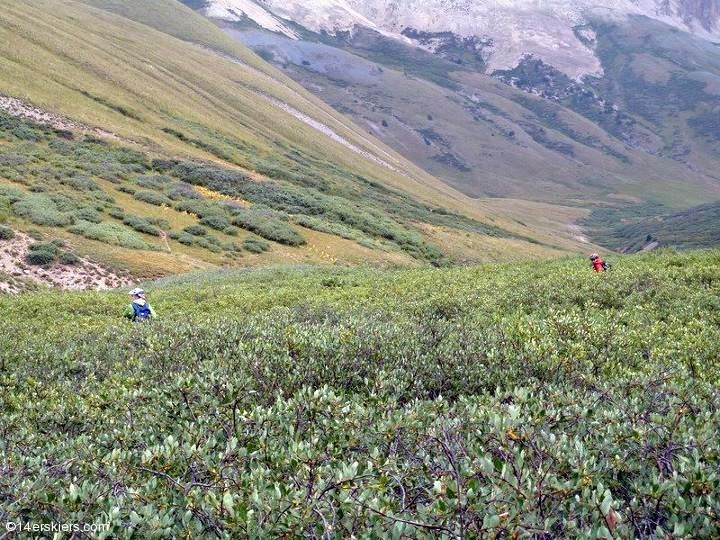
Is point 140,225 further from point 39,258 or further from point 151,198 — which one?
point 39,258

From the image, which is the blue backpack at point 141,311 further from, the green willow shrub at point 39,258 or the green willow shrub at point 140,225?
the green willow shrub at point 140,225

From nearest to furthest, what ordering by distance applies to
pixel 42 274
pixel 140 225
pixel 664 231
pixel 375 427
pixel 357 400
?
1. pixel 375 427
2. pixel 357 400
3. pixel 42 274
4. pixel 140 225
5. pixel 664 231

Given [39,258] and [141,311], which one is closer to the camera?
[141,311]

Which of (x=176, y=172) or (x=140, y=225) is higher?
(x=176, y=172)

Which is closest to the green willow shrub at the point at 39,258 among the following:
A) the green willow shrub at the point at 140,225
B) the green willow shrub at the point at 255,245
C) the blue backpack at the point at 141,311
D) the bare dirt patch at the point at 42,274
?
the bare dirt patch at the point at 42,274

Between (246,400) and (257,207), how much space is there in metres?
55.9

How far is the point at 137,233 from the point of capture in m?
44.5

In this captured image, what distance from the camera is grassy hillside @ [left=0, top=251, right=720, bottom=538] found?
4.03 meters

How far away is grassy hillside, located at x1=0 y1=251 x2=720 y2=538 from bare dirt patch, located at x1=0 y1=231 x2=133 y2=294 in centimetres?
1755

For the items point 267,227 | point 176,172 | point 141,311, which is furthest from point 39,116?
point 141,311

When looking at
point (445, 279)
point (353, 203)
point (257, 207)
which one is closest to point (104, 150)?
point (257, 207)

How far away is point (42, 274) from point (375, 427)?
32.8 meters

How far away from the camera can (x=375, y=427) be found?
6.05 meters

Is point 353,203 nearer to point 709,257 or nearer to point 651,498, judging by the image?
point 709,257
